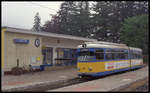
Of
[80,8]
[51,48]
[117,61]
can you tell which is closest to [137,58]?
[117,61]

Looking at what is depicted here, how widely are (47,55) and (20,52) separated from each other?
4560mm

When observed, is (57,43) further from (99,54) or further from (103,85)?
(103,85)

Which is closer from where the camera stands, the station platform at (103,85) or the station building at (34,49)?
the station platform at (103,85)

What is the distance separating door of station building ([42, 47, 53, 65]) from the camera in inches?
980

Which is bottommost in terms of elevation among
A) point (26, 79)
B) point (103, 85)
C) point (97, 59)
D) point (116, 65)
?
point (26, 79)

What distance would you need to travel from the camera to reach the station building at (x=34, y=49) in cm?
1994

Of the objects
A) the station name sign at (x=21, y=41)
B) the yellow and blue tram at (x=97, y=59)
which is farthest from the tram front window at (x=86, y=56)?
the station name sign at (x=21, y=41)

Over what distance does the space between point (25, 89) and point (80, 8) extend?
39181 millimetres

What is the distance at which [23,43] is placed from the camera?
21.5 m

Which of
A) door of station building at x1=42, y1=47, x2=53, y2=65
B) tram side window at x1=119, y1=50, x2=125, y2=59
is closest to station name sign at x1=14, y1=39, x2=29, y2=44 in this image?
door of station building at x1=42, y1=47, x2=53, y2=65

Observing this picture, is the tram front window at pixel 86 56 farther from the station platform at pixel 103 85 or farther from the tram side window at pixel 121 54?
the tram side window at pixel 121 54

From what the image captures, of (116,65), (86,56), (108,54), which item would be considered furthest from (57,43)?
(86,56)

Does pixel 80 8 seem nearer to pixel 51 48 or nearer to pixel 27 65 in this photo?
pixel 51 48

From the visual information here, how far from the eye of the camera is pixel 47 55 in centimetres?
2533
